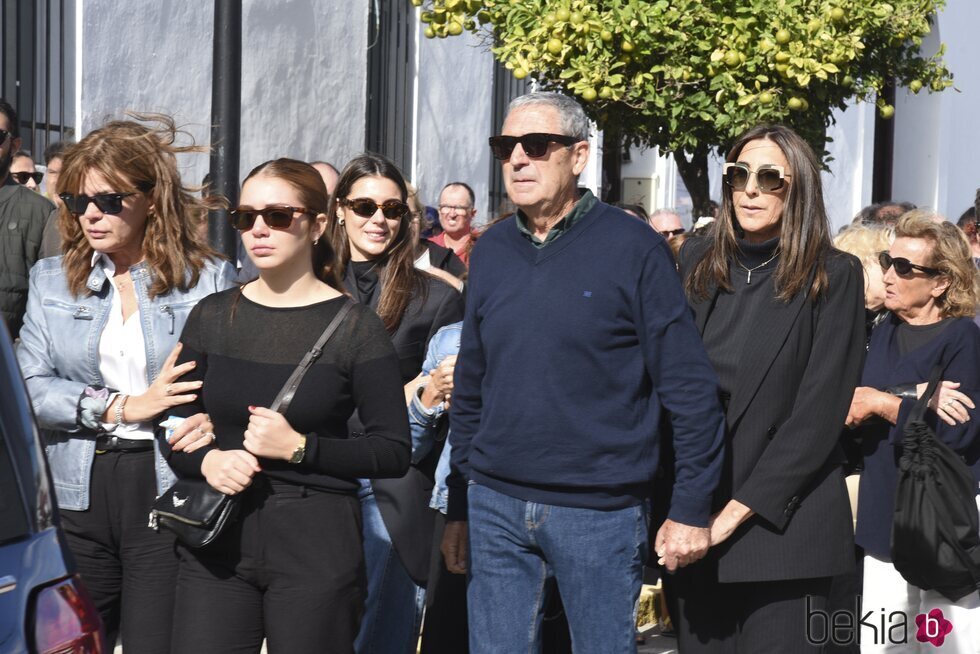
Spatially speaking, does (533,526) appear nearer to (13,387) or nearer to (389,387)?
(389,387)

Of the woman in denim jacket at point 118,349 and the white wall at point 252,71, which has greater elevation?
the white wall at point 252,71

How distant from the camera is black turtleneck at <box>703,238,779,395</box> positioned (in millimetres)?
3977

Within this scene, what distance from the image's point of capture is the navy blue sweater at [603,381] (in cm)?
366

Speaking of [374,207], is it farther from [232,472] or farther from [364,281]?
[232,472]

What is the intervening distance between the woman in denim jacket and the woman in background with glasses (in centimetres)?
68

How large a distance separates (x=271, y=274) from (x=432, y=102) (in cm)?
948

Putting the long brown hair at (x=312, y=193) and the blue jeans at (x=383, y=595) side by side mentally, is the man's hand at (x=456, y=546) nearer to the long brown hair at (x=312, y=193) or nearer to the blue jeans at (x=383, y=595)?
the blue jeans at (x=383, y=595)

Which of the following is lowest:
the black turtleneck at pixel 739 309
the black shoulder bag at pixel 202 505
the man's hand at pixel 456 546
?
the man's hand at pixel 456 546

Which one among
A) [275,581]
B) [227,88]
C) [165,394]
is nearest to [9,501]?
[275,581]

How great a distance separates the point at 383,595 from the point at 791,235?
1.74 metres

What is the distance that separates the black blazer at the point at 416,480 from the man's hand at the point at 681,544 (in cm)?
97

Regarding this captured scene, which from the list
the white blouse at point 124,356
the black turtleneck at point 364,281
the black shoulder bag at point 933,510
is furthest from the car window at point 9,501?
the black shoulder bag at point 933,510

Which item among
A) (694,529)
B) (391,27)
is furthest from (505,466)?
(391,27)

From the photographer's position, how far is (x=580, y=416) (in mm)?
3662
